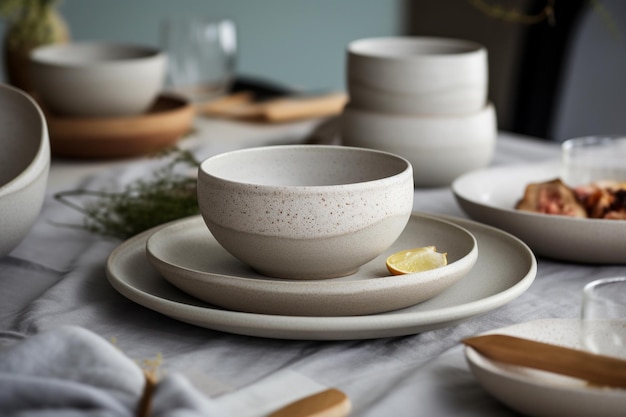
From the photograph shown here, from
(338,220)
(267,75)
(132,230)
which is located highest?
(338,220)

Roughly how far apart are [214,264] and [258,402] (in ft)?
0.70

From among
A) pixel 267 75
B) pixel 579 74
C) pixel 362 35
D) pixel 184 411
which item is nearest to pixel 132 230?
pixel 184 411

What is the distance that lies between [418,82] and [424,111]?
4 centimetres

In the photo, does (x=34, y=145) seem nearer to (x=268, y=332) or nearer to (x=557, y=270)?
(x=268, y=332)

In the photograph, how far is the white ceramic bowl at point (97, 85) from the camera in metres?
Answer: 1.19

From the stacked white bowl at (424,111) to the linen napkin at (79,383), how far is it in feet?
2.02

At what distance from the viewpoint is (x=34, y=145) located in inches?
31.4

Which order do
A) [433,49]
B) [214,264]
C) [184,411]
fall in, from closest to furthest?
[184,411] → [214,264] → [433,49]

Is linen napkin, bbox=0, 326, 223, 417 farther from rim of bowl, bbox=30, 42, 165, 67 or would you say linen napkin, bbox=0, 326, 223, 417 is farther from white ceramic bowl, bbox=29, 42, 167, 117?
rim of bowl, bbox=30, 42, 165, 67

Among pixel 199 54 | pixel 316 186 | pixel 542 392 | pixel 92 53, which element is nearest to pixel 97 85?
pixel 92 53

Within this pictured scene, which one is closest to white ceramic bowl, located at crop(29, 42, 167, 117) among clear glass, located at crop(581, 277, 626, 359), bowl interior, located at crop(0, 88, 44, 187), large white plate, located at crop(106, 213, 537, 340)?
bowl interior, located at crop(0, 88, 44, 187)

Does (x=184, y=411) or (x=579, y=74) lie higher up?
(x=184, y=411)

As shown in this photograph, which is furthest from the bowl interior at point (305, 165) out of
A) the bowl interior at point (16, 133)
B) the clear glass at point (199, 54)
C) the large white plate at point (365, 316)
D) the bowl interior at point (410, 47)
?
the clear glass at point (199, 54)

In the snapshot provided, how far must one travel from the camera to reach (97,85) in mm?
1199
